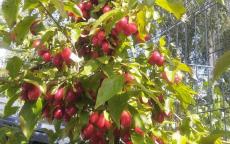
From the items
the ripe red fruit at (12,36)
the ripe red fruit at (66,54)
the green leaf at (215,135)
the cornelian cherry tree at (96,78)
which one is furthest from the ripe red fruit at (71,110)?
the green leaf at (215,135)

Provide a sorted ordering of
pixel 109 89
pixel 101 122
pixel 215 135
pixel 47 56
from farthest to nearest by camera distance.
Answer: pixel 47 56
pixel 101 122
pixel 109 89
pixel 215 135

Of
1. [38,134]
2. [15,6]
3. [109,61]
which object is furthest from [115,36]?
[38,134]

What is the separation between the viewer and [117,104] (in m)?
0.72

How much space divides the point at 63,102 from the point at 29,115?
0.07 meters

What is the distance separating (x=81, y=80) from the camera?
32.3 inches

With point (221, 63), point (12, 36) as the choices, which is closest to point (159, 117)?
point (12, 36)

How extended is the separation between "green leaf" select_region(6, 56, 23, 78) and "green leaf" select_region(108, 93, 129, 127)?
0.72 ft

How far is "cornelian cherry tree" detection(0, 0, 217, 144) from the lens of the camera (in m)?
0.76

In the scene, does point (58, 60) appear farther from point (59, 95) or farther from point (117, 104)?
point (117, 104)

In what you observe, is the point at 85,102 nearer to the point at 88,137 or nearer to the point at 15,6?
the point at 88,137

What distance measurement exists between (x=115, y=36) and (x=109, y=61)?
78mm

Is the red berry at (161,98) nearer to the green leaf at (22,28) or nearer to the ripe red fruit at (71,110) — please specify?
the ripe red fruit at (71,110)

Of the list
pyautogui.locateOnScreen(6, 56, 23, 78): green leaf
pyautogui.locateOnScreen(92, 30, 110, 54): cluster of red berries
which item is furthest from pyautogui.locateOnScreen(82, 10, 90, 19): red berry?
pyautogui.locateOnScreen(6, 56, 23, 78): green leaf

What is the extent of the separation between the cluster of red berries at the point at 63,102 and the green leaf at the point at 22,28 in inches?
5.2
